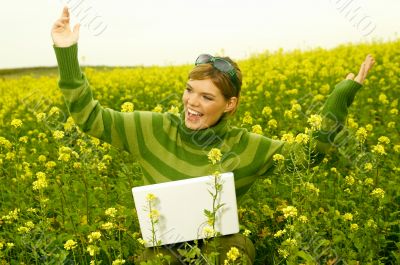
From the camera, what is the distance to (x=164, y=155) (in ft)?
10.7

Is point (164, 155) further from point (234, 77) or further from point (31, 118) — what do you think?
point (31, 118)

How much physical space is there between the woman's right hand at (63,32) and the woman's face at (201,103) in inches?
27.4

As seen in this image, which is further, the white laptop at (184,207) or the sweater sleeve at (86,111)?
the sweater sleeve at (86,111)

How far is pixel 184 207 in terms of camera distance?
298cm

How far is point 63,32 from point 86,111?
1.45 feet

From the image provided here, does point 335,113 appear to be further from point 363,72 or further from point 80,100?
point 80,100

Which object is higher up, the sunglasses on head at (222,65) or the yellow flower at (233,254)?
the sunglasses on head at (222,65)

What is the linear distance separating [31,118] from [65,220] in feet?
17.2

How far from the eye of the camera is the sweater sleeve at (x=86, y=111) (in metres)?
3.06

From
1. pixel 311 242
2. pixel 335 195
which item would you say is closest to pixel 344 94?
pixel 311 242

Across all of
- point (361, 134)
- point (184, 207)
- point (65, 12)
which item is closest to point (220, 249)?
point (184, 207)

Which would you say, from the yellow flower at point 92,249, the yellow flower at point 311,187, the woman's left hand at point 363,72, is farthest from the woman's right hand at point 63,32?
the woman's left hand at point 363,72

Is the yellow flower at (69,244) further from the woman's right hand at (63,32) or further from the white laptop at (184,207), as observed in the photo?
the woman's right hand at (63,32)

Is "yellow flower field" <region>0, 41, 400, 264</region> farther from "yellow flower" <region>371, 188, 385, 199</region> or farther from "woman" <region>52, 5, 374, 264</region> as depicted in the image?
"woman" <region>52, 5, 374, 264</region>
